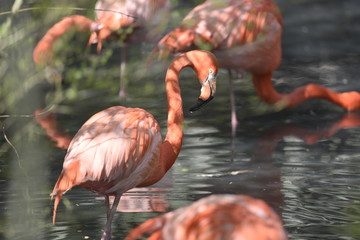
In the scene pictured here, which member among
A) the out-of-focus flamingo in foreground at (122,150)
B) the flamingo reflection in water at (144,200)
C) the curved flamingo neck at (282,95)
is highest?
the out-of-focus flamingo in foreground at (122,150)

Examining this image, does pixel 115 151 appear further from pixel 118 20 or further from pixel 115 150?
pixel 118 20

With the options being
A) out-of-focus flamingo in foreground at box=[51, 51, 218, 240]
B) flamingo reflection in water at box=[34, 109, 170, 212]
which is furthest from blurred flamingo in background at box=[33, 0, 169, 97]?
out-of-focus flamingo in foreground at box=[51, 51, 218, 240]

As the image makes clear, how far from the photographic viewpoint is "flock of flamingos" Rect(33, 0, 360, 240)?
3035mm

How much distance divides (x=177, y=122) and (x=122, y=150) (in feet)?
1.84

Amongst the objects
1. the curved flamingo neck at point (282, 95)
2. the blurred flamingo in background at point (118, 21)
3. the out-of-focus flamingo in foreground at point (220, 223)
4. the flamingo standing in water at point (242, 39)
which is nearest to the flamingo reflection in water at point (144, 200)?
the flamingo standing in water at point (242, 39)

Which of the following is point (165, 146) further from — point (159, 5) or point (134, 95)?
point (134, 95)

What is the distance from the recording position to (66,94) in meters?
3.01

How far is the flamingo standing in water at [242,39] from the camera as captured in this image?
688 centimetres

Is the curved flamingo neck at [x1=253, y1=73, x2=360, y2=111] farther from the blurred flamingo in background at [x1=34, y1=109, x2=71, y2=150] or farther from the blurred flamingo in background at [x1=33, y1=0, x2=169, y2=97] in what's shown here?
the blurred flamingo in background at [x1=34, y1=109, x2=71, y2=150]

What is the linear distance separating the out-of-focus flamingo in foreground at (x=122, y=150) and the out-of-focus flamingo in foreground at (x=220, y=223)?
1097 millimetres

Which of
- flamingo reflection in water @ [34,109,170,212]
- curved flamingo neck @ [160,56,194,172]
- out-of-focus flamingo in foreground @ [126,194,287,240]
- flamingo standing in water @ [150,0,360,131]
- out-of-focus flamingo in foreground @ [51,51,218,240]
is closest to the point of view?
out-of-focus flamingo in foreground @ [126,194,287,240]

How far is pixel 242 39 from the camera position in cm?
708

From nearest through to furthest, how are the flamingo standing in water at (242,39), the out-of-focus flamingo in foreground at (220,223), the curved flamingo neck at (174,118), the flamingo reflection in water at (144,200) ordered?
1. the out-of-focus flamingo in foreground at (220,223)
2. the curved flamingo neck at (174,118)
3. the flamingo reflection in water at (144,200)
4. the flamingo standing in water at (242,39)

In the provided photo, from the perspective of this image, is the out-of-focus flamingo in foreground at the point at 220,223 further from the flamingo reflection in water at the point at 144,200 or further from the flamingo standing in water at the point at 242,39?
the flamingo standing in water at the point at 242,39
